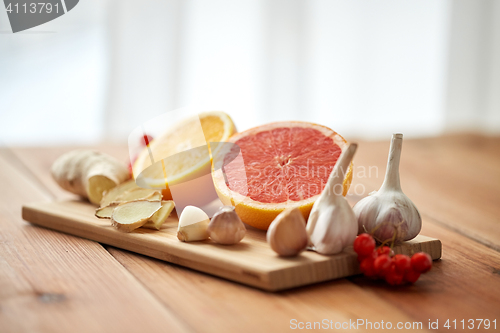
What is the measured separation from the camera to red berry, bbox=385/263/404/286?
2.20 ft

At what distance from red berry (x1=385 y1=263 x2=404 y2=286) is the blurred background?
2.12m

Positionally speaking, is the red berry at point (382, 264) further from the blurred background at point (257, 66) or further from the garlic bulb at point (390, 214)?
the blurred background at point (257, 66)

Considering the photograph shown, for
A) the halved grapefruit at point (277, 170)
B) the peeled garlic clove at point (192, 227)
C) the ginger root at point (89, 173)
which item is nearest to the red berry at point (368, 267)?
the halved grapefruit at point (277, 170)

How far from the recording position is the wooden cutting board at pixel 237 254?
0.66 metres

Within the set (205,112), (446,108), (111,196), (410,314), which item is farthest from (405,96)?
(410,314)

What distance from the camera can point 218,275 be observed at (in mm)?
710

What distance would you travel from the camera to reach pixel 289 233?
695mm

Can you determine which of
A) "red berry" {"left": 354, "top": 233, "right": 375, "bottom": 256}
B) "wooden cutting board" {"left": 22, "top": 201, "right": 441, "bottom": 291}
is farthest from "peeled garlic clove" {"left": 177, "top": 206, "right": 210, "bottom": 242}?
"red berry" {"left": 354, "top": 233, "right": 375, "bottom": 256}

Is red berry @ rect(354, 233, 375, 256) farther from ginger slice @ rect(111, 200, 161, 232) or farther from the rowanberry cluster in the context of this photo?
ginger slice @ rect(111, 200, 161, 232)

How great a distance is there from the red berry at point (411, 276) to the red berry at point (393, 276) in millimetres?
10

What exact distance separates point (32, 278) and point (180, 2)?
2155 mm

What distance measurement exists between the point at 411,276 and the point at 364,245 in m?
0.08

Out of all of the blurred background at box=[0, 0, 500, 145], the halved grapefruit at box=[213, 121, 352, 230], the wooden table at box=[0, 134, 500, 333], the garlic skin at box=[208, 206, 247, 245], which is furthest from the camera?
the blurred background at box=[0, 0, 500, 145]

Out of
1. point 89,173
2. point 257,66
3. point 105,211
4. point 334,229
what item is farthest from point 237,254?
point 257,66
